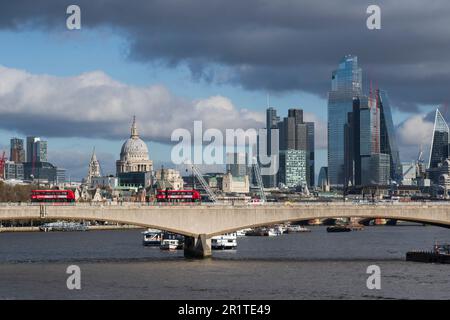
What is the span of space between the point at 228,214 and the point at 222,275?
20.6m

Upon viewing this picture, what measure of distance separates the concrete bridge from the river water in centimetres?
297

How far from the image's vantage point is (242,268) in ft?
287

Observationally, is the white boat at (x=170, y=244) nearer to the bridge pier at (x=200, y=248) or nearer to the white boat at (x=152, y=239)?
the white boat at (x=152, y=239)

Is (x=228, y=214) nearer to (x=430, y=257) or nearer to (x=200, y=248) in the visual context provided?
(x=200, y=248)

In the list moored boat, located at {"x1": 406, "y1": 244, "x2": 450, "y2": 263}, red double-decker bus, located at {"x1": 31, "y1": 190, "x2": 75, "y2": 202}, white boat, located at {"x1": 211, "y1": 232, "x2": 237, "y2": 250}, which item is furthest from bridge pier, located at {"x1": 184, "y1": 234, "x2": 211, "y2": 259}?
white boat, located at {"x1": 211, "y1": 232, "x2": 237, "y2": 250}

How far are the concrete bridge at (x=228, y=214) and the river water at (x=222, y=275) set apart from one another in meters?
2.97

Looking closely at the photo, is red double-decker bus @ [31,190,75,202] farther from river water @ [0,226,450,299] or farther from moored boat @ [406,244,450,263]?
moored boat @ [406,244,450,263]

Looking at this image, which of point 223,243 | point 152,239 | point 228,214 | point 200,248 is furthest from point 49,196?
point 152,239

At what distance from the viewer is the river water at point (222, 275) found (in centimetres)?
6669
